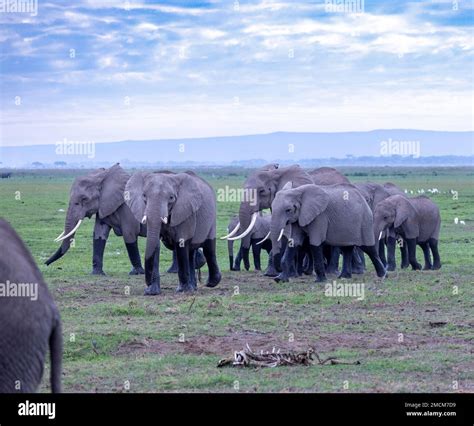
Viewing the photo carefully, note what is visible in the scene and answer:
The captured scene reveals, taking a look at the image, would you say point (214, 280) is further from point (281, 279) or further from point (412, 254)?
point (412, 254)

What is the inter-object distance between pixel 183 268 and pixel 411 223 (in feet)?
23.9

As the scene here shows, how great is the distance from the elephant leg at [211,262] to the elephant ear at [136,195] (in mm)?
1331

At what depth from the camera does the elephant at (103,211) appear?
830 inches

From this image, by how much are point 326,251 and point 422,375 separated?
38.9 ft

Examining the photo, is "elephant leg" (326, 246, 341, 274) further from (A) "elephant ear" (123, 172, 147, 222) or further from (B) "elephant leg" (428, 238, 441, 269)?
(A) "elephant ear" (123, 172, 147, 222)

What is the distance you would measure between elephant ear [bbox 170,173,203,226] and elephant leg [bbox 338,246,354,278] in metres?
3.79

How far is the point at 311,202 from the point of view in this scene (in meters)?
20.1

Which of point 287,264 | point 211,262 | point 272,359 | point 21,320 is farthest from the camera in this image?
point 287,264

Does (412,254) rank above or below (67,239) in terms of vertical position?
below

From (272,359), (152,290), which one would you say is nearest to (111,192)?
(152,290)

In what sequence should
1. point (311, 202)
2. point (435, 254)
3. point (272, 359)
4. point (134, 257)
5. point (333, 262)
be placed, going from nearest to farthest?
1. point (272, 359)
2. point (311, 202)
3. point (134, 257)
4. point (333, 262)
5. point (435, 254)

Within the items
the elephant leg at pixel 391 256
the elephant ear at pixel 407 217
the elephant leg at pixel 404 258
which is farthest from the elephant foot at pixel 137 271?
the elephant leg at pixel 404 258
